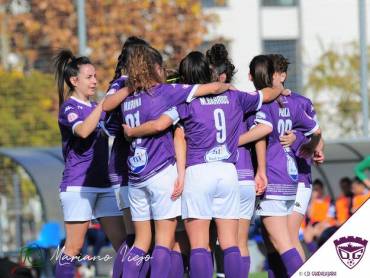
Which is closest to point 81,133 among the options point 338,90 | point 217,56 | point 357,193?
point 217,56

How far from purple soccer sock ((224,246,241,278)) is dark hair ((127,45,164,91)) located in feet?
4.72

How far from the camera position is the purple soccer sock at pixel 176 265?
29.3 feet

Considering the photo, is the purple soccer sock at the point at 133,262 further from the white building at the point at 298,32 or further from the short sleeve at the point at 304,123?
the white building at the point at 298,32

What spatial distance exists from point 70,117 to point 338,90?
41.8 feet

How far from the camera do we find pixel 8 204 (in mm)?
19453

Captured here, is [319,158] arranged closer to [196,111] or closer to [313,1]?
[196,111]

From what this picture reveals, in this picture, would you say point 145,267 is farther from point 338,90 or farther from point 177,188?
point 338,90

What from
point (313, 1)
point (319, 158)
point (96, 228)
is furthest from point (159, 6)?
point (319, 158)

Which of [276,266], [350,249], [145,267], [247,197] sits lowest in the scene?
[276,266]

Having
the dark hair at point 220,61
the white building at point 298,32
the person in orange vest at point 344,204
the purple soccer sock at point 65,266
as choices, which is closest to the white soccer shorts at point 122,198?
the purple soccer sock at point 65,266

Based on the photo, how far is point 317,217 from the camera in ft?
56.7

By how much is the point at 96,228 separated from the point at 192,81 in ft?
27.0

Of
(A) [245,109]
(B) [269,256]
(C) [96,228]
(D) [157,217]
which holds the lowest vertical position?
(C) [96,228]

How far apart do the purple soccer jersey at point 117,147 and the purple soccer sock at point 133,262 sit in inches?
27.5
